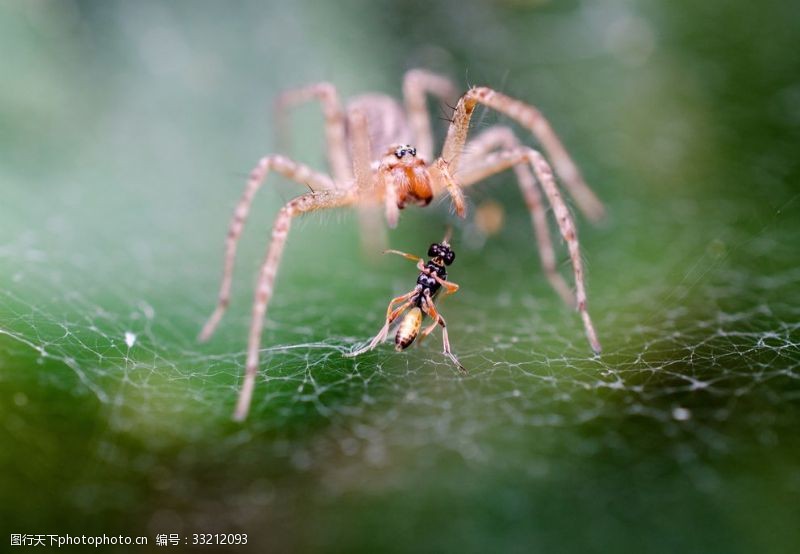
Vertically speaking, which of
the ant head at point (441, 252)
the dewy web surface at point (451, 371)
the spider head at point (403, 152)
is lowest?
the dewy web surface at point (451, 371)

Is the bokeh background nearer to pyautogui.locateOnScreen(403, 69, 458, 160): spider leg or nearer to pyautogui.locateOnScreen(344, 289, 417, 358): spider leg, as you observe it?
pyautogui.locateOnScreen(344, 289, 417, 358): spider leg

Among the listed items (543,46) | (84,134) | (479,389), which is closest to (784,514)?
(479,389)

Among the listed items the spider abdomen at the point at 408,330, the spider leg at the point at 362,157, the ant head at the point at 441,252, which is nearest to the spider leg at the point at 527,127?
the spider leg at the point at 362,157

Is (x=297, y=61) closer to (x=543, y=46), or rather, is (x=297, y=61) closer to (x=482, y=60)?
(x=482, y=60)

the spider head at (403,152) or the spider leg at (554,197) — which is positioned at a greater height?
the spider head at (403,152)

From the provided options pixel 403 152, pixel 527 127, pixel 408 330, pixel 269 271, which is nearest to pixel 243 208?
pixel 269 271

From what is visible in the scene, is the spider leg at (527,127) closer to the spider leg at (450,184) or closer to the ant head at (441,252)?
the spider leg at (450,184)

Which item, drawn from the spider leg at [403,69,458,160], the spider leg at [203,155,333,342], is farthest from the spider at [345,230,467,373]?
the spider leg at [403,69,458,160]
